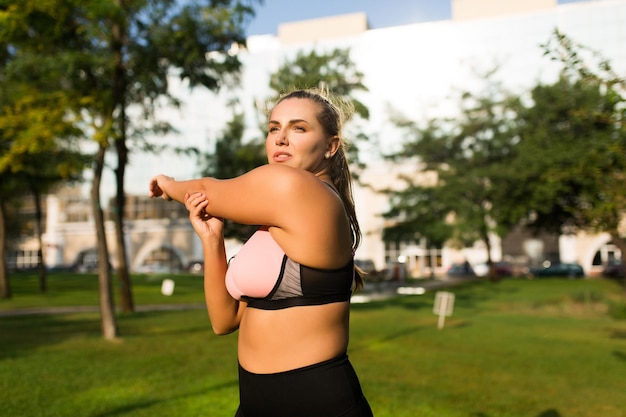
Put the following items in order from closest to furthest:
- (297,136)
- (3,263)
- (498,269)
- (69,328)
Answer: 1. (297,136)
2. (69,328)
3. (3,263)
4. (498,269)

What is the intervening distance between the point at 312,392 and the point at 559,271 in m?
64.0

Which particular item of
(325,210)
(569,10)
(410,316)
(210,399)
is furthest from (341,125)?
(569,10)

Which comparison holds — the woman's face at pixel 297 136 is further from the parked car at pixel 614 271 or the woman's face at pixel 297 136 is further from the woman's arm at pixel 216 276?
the parked car at pixel 614 271

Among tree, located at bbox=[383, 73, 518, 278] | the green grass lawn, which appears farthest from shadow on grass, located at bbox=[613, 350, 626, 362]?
tree, located at bbox=[383, 73, 518, 278]

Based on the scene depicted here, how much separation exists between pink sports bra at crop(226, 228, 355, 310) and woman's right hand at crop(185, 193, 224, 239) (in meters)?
0.18

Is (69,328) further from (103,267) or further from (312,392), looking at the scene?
(312,392)

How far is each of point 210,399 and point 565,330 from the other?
1352 centimetres

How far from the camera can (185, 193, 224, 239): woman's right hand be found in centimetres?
198

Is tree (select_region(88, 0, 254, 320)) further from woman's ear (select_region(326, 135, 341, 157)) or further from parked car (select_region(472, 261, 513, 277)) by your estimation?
parked car (select_region(472, 261, 513, 277))

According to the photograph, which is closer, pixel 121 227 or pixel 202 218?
pixel 202 218

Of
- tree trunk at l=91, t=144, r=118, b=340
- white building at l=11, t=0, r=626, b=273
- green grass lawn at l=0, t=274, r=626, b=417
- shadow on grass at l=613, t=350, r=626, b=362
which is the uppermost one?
Answer: white building at l=11, t=0, r=626, b=273

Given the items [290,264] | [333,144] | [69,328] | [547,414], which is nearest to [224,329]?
[290,264]

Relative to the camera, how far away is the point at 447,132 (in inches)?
1699

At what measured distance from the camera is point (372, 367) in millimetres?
10695
